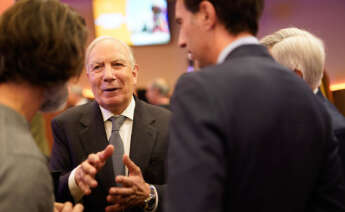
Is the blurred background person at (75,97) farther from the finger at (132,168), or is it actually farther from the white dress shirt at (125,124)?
the finger at (132,168)

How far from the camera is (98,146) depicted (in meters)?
2.11

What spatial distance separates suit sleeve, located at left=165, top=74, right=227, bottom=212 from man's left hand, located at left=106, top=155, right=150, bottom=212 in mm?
721

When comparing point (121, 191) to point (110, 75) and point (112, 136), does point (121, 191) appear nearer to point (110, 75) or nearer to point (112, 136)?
point (112, 136)

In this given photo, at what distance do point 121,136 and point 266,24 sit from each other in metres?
5.63

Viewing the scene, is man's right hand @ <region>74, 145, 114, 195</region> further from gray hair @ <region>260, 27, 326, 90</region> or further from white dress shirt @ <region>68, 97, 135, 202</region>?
gray hair @ <region>260, 27, 326, 90</region>

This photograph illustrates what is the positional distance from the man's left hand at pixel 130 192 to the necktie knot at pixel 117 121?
38 centimetres

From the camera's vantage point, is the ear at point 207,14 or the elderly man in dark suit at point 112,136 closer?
the ear at point 207,14

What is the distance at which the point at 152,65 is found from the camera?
8.05 metres

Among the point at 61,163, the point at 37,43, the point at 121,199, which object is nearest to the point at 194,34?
the point at 37,43

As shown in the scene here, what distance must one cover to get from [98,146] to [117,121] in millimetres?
184

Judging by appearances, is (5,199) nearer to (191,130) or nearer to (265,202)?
(191,130)

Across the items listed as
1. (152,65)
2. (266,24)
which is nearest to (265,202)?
(266,24)

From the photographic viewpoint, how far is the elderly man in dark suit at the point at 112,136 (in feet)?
6.40

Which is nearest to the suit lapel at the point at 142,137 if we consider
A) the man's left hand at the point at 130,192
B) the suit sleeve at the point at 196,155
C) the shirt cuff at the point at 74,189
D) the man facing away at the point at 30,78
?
the man's left hand at the point at 130,192
